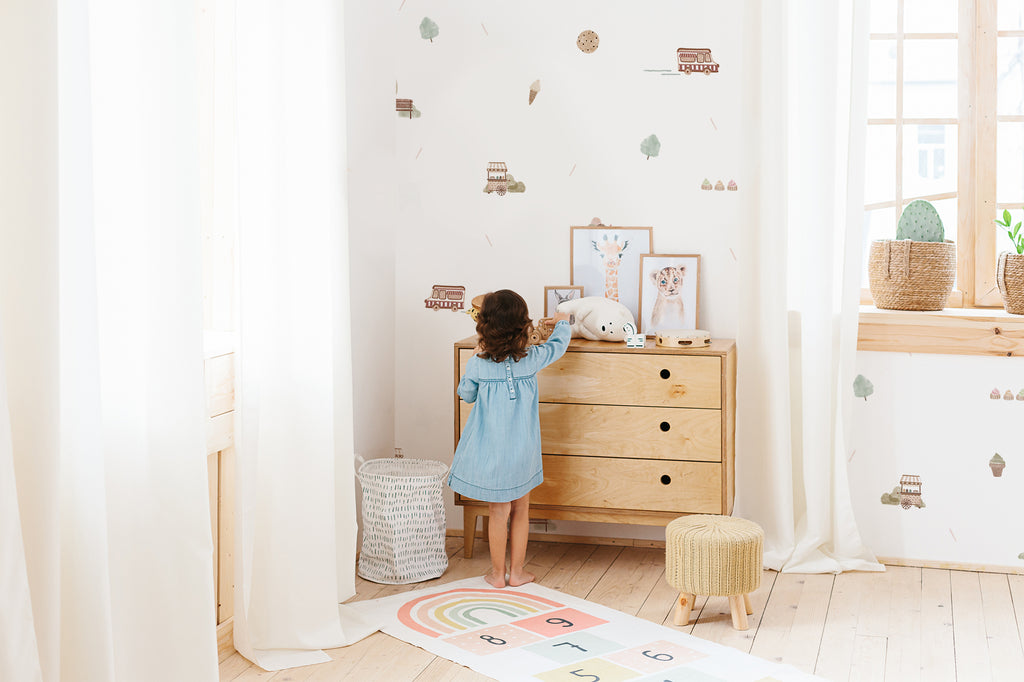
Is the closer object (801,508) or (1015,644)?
(1015,644)

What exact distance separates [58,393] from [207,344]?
99 cm

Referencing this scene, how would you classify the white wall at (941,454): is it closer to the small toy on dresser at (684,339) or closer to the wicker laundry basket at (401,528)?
the small toy on dresser at (684,339)

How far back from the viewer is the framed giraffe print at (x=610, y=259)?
3.44 meters

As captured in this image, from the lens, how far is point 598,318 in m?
3.22

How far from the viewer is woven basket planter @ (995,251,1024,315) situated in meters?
3.22

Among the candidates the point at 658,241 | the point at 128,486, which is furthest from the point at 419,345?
the point at 128,486

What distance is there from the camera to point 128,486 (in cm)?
183

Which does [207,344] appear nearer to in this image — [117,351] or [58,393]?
[117,351]

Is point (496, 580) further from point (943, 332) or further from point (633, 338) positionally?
point (943, 332)

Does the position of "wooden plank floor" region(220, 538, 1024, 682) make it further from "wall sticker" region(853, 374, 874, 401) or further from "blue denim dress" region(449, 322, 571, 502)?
"wall sticker" region(853, 374, 874, 401)

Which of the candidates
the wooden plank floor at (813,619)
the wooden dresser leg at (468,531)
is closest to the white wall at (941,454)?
the wooden plank floor at (813,619)

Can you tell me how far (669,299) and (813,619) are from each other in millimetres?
1115

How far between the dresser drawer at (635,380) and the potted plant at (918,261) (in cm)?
75

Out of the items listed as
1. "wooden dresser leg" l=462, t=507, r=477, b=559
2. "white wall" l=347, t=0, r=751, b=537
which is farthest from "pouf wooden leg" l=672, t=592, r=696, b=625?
"wooden dresser leg" l=462, t=507, r=477, b=559
